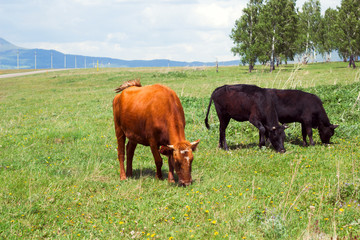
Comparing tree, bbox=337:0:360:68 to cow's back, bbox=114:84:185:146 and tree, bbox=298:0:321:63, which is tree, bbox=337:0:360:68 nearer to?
tree, bbox=298:0:321:63

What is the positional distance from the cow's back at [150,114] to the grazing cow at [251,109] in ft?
13.2

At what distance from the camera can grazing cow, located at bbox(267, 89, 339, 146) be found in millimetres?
11578

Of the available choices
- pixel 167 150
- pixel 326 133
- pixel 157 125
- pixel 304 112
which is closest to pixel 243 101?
pixel 304 112

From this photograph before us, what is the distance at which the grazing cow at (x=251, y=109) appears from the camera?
10.8 metres

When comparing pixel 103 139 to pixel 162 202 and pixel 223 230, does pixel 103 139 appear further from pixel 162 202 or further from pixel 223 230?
pixel 223 230

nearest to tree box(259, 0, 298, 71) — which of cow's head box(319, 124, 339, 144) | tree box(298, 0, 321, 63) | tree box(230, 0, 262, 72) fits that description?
tree box(230, 0, 262, 72)

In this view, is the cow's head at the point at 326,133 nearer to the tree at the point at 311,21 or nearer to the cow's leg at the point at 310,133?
the cow's leg at the point at 310,133

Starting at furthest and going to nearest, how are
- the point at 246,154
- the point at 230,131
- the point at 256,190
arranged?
1. the point at 230,131
2. the point at 246,154
3. the point at 256,190

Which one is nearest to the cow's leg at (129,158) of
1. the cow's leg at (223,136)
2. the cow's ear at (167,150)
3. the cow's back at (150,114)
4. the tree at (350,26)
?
the cow's back at (150,114)

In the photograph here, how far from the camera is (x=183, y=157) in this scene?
22.6 ft

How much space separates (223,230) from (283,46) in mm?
58470

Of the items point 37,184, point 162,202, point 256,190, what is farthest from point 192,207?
point 37,184

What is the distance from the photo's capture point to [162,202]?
6.47m

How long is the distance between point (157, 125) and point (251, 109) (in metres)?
4.84
